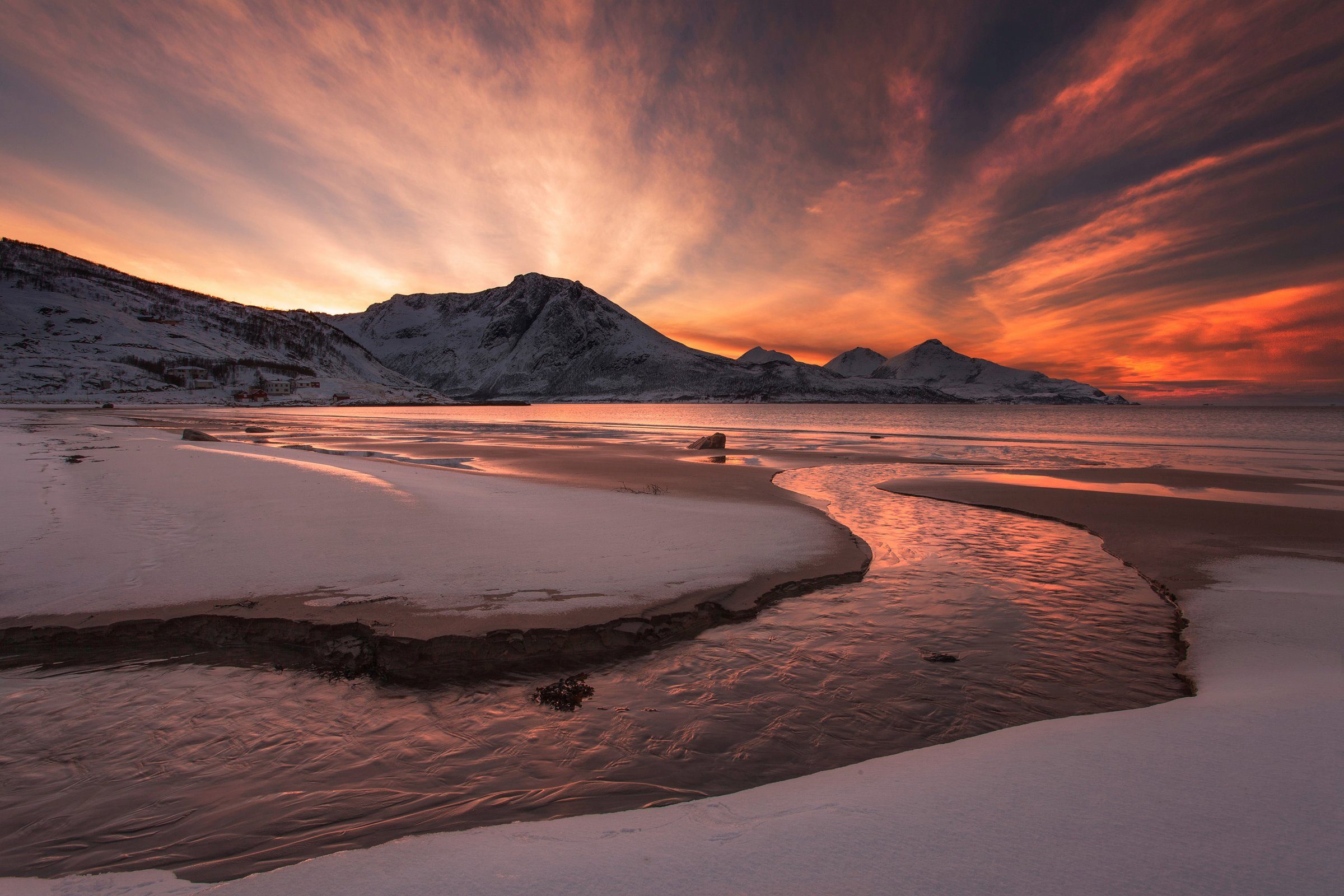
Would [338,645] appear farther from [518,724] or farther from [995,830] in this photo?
[995,830]

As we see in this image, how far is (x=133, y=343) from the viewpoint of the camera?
136m

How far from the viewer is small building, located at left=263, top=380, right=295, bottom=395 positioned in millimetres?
133750

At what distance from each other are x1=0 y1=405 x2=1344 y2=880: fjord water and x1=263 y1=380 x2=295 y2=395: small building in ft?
512

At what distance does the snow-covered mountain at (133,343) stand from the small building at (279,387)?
8.59 ft

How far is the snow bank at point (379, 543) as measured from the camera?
5715mm

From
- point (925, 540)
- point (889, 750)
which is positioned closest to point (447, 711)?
point (889, 750)

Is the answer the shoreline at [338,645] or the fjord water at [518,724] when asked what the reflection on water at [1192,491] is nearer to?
the fjord water at [518,724]

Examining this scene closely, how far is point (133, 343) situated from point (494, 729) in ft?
614

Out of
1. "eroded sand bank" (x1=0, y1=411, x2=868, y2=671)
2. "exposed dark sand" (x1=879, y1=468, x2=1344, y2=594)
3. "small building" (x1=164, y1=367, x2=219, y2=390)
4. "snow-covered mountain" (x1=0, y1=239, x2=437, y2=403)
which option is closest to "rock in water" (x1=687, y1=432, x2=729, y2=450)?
"exposed dark sand" (x1=879, y1=468, x2=1344, y2=594)

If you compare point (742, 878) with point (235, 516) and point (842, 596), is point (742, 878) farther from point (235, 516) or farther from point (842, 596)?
point (235, 516)

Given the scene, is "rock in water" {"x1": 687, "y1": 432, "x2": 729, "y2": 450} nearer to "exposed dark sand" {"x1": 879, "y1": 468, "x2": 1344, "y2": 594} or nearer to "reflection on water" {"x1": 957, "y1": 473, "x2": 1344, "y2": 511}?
"exposed dark sand" {"x1": 879, "y1": 468, "x2": 1344, "y2": 594}

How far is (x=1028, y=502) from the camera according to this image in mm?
13070

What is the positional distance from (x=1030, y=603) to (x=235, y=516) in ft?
36.9

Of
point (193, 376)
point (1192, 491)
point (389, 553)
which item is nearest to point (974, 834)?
point (389, 553)
